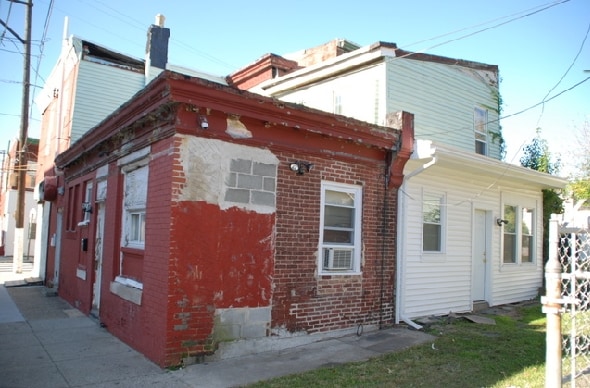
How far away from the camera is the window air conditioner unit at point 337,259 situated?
7992 millimetres

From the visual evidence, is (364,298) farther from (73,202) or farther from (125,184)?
(73,202)

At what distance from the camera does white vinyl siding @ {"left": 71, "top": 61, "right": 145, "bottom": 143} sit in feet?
48.9

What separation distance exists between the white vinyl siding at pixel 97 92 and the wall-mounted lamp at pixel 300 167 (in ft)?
32.0

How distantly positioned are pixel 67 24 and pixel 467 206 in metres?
15.5

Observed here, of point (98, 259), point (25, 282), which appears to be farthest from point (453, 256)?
point (25, 282)

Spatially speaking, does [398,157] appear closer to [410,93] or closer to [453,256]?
[410,93]

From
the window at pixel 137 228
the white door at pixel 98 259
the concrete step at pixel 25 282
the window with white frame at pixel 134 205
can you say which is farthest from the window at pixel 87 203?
the concrete step at pixel 25 282

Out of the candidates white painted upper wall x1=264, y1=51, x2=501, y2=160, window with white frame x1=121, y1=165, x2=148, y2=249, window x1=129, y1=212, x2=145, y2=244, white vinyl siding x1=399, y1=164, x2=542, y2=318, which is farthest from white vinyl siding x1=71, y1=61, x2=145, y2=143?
white vinyl siding x1=399, y1=164, x2=542, y2=318

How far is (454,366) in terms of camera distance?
6.48 m

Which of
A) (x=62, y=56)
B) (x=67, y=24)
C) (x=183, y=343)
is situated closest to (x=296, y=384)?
(x=183, y=343)

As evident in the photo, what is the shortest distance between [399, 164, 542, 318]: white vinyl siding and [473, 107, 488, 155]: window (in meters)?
1.29

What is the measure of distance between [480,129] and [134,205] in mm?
9612

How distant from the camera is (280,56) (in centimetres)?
1611

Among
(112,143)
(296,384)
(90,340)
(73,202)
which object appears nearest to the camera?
(296,384)
